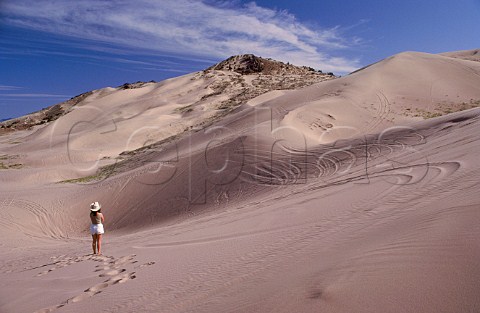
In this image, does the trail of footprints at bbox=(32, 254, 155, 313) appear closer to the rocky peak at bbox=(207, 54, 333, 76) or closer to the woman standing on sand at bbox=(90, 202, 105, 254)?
the woman standing on sand at bbox=(90, 202, 105, 254)

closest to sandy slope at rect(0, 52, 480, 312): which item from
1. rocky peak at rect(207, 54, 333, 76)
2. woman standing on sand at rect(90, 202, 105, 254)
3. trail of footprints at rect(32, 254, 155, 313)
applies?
trail of footprints at rect(32, 254, 155, 313)

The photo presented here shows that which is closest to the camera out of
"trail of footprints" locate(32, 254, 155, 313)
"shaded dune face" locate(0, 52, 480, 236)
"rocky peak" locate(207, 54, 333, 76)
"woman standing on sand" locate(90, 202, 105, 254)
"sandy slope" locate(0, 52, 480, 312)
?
"sandy slope" locate(0, 52, 480, 312)

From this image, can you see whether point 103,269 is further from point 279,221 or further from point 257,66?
point 257,66

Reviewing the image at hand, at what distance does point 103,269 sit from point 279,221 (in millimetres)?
2663

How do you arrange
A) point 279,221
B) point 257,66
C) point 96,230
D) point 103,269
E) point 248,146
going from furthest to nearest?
point 257,66
point 248,146
point 96,230
point 279,221
point 103,269

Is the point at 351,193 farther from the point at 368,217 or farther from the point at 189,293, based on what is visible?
the point at 189,293

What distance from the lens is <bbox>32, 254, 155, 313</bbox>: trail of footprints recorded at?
4.10 metres

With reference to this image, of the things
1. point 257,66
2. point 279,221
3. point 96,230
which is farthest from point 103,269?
point 257,66

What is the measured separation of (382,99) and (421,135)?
895 centimetres

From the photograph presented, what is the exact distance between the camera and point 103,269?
17.4 ft

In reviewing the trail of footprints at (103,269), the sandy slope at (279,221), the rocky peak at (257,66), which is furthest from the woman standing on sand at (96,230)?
the rocky peak at (257,66)

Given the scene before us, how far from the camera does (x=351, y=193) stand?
639cm

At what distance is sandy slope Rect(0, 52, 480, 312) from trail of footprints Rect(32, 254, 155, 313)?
0.10 feet

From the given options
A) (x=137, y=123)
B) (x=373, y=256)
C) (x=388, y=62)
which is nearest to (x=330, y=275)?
(x=373, y=256)
